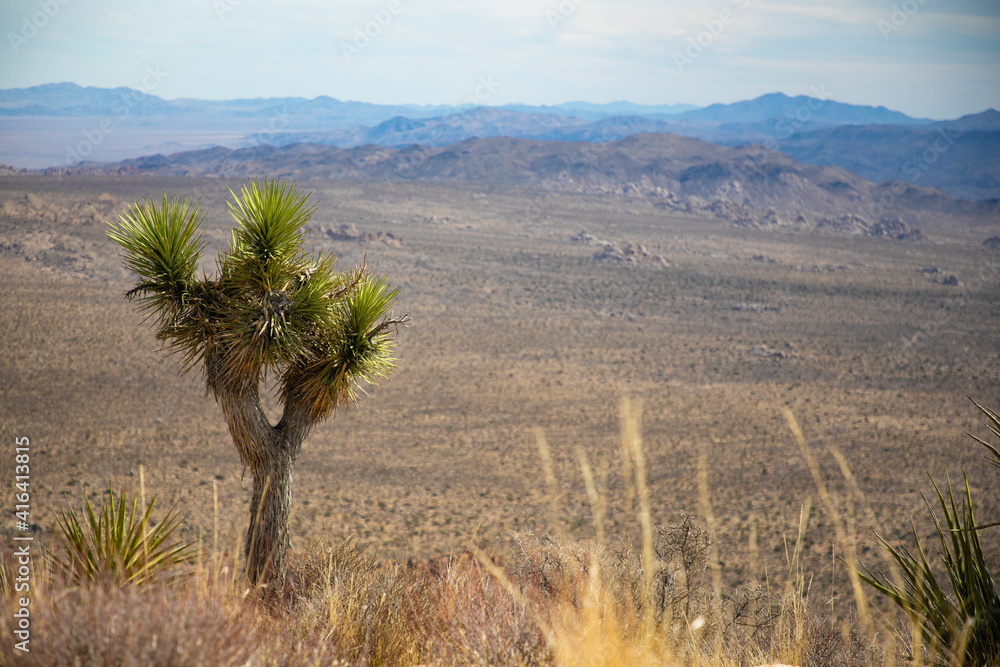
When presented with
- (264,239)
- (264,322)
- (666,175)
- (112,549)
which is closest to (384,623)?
(112,549)

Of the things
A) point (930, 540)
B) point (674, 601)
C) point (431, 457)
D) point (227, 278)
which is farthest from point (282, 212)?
point (930, 540)

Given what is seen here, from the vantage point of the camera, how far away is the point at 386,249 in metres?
46.2

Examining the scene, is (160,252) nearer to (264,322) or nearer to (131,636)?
(264,322)

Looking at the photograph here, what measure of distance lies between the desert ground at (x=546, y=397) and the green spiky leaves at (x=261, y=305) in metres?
1.73

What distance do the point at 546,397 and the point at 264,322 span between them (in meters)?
18.2

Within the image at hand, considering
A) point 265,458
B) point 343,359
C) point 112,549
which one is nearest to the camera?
point 112,549

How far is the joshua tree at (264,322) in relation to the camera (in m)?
5.55

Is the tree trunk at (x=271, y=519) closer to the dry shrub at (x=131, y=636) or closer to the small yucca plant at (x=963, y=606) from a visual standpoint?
the dry shrub at (x=131, y=636)

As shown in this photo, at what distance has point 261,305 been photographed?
5.58 m

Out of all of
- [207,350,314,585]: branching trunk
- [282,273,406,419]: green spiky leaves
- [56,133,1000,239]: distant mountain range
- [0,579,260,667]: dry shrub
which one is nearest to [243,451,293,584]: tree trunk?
[207,350,314,585]: branching trunk

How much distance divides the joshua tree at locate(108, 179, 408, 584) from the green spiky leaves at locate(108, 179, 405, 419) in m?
0.01

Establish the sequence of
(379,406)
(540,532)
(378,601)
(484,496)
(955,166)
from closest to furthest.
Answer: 1. (378,601)
2. (540,532)
3. (484,496)
4. (379,406)
5. (955,166)

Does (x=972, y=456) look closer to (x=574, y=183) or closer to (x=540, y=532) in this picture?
(x=540, y=532)

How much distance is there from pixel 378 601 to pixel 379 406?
56.6 feet
